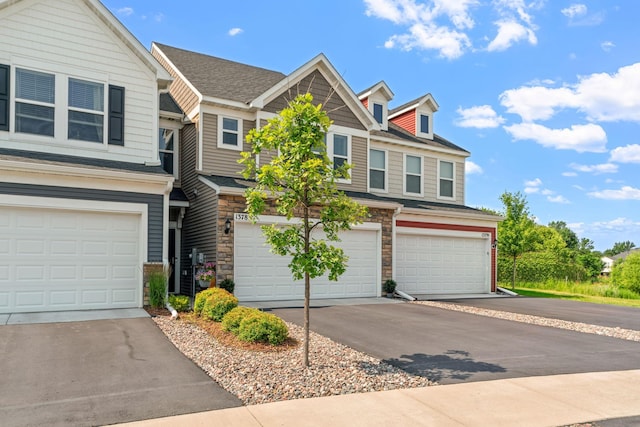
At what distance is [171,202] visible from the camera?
48.0 ft

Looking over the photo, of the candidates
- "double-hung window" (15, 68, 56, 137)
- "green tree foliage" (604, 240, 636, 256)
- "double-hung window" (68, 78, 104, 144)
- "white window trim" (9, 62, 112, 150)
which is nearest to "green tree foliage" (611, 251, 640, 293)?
"white window trim" (9, 62, 112, 150)

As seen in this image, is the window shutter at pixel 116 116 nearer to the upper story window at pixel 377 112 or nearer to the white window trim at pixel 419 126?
the upper story window at pixel 377 112

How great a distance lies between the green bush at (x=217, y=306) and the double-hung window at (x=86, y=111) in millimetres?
5037

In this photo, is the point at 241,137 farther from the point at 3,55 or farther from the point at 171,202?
the point at 3,55

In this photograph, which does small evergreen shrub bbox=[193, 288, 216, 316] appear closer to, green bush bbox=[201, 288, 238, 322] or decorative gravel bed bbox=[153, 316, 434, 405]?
green bush bbox=[201, 288, 238, 322]

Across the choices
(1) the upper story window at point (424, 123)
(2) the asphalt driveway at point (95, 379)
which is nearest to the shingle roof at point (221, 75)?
(1) the upper story window at point (424, 123)

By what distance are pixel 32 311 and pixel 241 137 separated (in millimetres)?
7640

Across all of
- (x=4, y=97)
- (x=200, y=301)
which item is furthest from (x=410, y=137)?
(x=4, y=97)

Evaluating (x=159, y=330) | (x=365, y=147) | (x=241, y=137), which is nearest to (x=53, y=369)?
(x=159, y=330)

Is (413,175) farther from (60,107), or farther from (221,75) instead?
(60,107)

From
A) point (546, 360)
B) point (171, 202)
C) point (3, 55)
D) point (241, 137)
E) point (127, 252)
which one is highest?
point (3, 55)

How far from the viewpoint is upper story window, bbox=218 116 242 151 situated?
1488 centimetres

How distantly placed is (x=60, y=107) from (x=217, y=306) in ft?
20.4

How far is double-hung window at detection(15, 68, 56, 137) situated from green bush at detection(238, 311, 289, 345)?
276 inches
